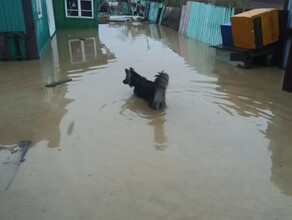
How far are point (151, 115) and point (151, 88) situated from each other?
2.08ft

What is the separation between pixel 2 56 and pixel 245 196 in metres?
8.97

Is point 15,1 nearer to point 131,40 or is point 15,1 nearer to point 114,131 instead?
point 131,40

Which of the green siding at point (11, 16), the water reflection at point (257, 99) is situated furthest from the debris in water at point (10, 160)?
the green siding at point (11, 16)

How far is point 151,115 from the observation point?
5.51 m

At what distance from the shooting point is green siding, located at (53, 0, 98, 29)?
18.9m

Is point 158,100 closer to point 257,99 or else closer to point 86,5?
point 257,99

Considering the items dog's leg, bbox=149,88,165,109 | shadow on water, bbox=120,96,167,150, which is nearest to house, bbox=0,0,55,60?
shadow on water, bbox=120,96,167,150

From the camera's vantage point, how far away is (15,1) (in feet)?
31.1

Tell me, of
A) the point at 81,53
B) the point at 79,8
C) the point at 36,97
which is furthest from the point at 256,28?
the point at 79,8

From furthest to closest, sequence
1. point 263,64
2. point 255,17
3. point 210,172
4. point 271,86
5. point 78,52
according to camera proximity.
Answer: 1. point 78,52
2. point 263,64
3. point 255,17
4. point 271,86
5. point 210,172

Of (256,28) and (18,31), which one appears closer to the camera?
(256,28)

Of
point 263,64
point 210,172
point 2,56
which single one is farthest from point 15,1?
point 210,172

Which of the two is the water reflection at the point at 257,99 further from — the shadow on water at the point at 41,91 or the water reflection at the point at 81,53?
the water reflection at the point at 81,53

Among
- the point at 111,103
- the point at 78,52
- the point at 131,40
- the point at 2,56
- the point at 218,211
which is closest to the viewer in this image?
the point at 218,211
